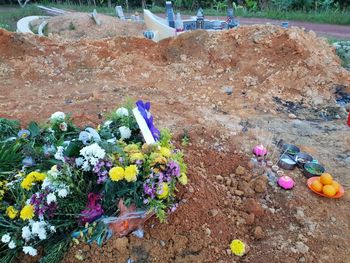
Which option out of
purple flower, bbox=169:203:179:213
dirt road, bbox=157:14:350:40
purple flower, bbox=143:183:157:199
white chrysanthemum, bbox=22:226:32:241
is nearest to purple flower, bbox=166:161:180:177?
purple flower, bbox=143:183:157:199

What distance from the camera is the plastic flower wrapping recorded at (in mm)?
1905

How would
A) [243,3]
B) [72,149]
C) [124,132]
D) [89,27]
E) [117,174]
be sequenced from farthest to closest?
[243,3] < [89,27] < [124,132] < [72,149] < [117,174]

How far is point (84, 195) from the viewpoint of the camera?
200 centimetres

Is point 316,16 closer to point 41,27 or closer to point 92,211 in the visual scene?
point 41,27

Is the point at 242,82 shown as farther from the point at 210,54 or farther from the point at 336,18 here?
Result: the point at 336,18

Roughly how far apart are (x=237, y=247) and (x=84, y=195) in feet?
3.31

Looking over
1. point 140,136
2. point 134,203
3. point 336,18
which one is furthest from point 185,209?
point 336,18

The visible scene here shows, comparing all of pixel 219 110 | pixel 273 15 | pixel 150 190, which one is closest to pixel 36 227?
pixel 150 190

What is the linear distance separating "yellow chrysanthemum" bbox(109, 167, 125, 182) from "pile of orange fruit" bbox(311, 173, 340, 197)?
5.52 ft

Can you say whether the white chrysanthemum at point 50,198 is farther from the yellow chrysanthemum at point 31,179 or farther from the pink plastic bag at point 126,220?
the pink plastic bag at point 126,220

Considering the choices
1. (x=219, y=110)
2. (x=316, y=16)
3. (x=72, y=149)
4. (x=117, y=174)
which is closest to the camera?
(x=117, y=174)

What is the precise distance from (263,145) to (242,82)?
1518 millimetres

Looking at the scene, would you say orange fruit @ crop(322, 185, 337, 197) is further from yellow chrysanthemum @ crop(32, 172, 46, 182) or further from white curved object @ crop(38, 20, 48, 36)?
white curved object @ crop(38, 20, 48, 36)

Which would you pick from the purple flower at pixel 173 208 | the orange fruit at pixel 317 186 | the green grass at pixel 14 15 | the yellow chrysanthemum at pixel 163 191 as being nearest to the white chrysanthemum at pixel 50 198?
the yellow chrysanthemum at pixel 163 191
